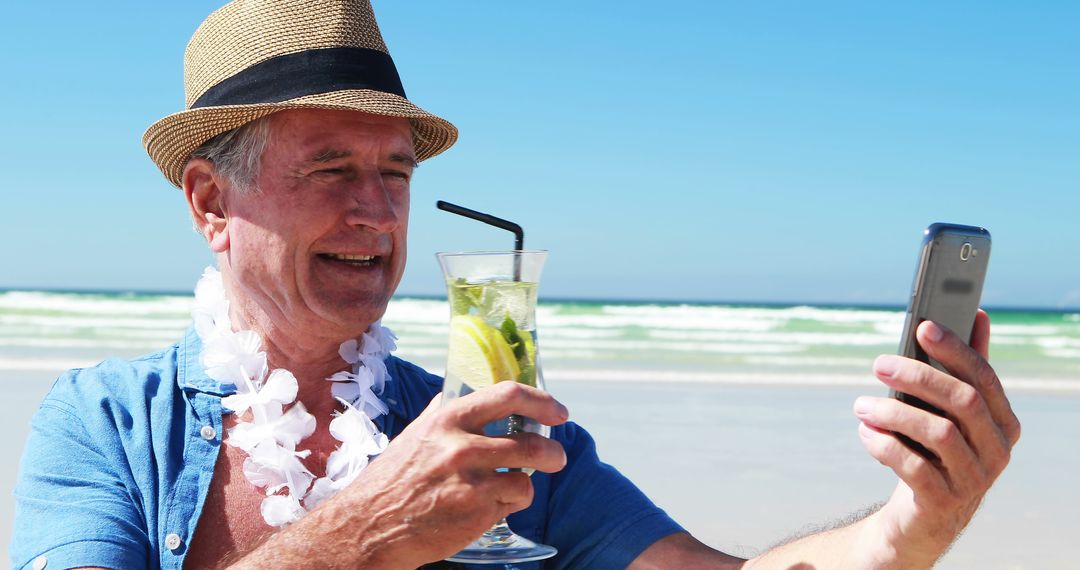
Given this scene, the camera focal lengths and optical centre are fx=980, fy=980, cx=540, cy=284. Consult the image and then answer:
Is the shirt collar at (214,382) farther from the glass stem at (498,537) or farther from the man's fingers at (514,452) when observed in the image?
the man's fingers at (514,452)

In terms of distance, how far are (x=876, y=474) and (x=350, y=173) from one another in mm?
4864

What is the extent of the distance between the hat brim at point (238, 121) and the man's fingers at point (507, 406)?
0.88 m

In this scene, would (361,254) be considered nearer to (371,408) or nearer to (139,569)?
(371,408)

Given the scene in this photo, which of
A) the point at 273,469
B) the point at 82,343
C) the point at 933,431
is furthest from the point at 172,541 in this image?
the point at 82,343

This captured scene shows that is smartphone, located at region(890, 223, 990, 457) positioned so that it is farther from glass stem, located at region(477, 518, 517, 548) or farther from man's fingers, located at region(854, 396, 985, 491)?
glass stem, located at region(477, 518, 517, 548)

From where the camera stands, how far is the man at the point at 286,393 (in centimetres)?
191

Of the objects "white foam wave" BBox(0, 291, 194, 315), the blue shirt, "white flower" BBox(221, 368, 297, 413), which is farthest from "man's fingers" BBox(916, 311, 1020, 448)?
"white foam wave" BBox(0, 291, 194, 315)

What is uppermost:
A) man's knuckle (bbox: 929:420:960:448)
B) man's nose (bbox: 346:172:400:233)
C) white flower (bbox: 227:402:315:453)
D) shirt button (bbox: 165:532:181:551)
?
man's nose (bbox: 346:172:400:233)

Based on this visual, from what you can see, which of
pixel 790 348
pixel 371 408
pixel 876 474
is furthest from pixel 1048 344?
pixel 371 408

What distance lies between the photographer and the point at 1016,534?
5074 mm

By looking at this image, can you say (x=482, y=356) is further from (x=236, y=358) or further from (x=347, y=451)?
(x=236, y=358)

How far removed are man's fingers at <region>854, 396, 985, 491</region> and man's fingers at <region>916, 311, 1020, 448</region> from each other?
0.23 ft

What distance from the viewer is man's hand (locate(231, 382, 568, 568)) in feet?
5.22

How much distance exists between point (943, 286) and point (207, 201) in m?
1.80
